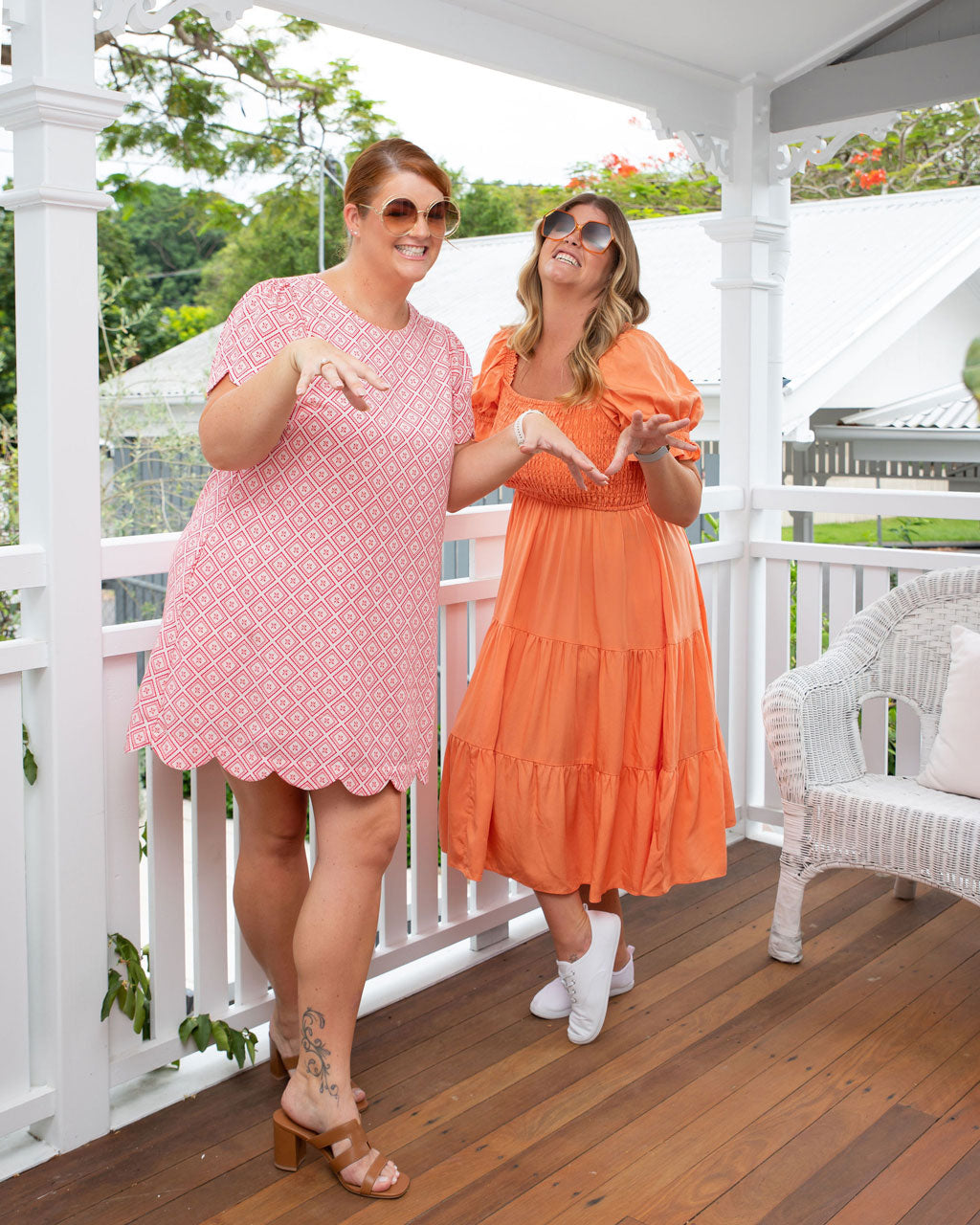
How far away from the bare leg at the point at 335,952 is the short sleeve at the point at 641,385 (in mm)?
922

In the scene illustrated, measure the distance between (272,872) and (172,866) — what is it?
0.28m

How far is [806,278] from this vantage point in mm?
8508

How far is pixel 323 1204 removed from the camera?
2094mm

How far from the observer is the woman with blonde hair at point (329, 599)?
2.08 m

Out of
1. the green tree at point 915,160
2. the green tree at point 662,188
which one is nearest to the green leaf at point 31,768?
the green tree at point 915,160

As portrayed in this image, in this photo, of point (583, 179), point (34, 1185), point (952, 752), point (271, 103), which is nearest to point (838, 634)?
point (952, 752)

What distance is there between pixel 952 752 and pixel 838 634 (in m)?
0.54

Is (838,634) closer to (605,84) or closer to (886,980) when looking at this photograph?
(886,980)

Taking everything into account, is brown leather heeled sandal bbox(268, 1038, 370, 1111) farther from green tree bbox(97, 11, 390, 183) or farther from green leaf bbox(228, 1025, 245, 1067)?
green tree bbox(97, 11, 390, 183)

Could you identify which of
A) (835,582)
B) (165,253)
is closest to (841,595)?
(835,582)

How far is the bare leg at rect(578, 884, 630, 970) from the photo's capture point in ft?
9.23

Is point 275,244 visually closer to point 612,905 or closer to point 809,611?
point 809,611

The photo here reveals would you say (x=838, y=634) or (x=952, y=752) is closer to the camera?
(x=952, y=752)

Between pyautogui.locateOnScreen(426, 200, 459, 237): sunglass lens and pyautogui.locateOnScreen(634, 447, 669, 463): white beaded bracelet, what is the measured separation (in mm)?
557
